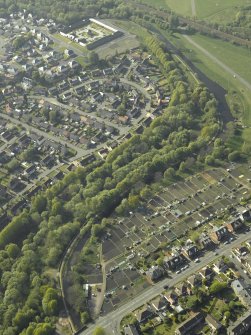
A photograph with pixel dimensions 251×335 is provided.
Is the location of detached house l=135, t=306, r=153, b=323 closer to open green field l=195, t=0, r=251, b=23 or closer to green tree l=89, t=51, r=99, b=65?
green tree l=89, t=51, r=99, b=65

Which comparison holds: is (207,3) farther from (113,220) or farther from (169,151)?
(113,220)

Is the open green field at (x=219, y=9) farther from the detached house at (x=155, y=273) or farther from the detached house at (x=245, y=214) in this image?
the detached house at (x=155, y=273)

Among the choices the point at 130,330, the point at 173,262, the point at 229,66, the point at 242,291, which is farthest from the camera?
the point at 229,66

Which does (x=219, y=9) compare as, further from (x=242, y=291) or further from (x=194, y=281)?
(x=242, y=291)

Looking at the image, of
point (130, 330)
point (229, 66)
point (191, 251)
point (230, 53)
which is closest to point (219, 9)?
point (230, 53)

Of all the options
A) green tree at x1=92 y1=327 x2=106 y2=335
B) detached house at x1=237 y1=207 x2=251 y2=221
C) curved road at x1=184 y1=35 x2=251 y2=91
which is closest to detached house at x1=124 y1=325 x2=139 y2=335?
green tree at x1=92 y1=327 x2=106 y2=335

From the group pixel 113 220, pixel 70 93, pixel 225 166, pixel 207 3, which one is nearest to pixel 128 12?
pixel 207 3
